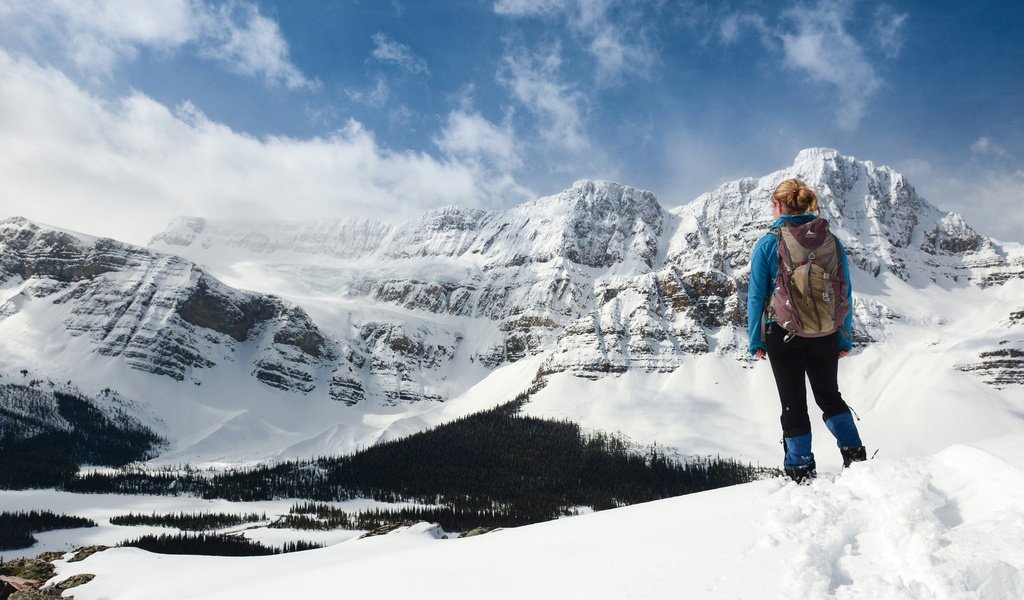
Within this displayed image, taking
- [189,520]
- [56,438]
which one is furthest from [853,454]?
[56,438]

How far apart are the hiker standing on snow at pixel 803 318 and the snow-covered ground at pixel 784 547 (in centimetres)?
73

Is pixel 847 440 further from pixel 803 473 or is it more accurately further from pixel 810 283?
A: pixel 810 283

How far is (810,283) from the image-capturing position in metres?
5.42

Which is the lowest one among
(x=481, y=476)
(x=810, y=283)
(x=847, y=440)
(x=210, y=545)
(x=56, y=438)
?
(x=210, y=545)

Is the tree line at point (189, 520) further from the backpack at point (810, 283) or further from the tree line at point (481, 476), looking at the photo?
the backpack at point (810, 283)

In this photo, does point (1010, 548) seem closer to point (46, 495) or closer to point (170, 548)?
point (170, 548)

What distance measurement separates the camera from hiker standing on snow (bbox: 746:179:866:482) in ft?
17.8

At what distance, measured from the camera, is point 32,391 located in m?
187

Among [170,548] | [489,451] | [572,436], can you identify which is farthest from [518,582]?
[572,436]

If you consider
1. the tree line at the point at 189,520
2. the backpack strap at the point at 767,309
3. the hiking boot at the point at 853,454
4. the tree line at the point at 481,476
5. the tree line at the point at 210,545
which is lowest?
the tree line at the point at 189,520

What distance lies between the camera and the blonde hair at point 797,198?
583cm

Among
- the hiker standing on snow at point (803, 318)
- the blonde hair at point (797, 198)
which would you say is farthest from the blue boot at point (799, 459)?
the blonde hair at point (797, 198)

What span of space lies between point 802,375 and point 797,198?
69.8 inches

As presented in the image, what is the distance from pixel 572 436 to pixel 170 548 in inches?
4512
